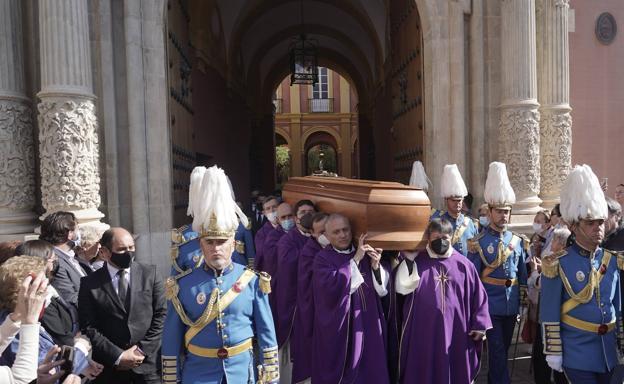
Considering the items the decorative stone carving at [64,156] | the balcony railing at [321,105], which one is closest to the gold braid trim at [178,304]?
the decorative stone carving at [64,156]

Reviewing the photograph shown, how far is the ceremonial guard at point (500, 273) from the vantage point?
4.71 m

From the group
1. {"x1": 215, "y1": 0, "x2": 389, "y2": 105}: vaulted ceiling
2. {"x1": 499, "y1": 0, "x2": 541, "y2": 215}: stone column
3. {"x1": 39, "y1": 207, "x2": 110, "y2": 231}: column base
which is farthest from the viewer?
{"x1": 215, "y1": 0, "x2": 389, "y2": 105}: vaulted ceiling

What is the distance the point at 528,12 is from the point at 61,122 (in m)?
6.78

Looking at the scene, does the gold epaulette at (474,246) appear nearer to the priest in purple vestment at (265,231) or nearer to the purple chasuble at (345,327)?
the purple chasuble at (345,327)

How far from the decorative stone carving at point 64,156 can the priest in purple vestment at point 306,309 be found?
356 centimetres

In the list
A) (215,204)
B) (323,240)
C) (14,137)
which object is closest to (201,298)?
(215,204)

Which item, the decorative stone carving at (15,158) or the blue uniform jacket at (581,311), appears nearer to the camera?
the blue uniform jacket at (581,311)

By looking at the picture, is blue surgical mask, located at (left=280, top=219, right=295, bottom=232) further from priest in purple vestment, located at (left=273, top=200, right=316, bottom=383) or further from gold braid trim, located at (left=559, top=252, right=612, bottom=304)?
gold braid trim, located at (left=559, top=252, right=612, bottom=304)

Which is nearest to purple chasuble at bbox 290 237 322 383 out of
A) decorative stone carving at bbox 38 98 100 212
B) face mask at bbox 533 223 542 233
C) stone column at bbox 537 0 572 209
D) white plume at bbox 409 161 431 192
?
white plume at bbox 409 161 431 192

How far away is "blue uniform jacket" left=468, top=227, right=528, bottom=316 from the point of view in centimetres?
487

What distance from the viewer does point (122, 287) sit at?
12.0 ft

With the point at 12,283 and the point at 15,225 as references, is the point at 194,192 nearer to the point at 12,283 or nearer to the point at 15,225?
the point at 12,283

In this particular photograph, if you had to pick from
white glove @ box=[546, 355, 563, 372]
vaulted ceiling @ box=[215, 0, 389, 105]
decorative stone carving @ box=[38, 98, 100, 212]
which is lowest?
white glove @ box=[546, 355, 563, 372]

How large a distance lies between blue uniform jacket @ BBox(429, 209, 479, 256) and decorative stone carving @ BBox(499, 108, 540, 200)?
2.39 m
